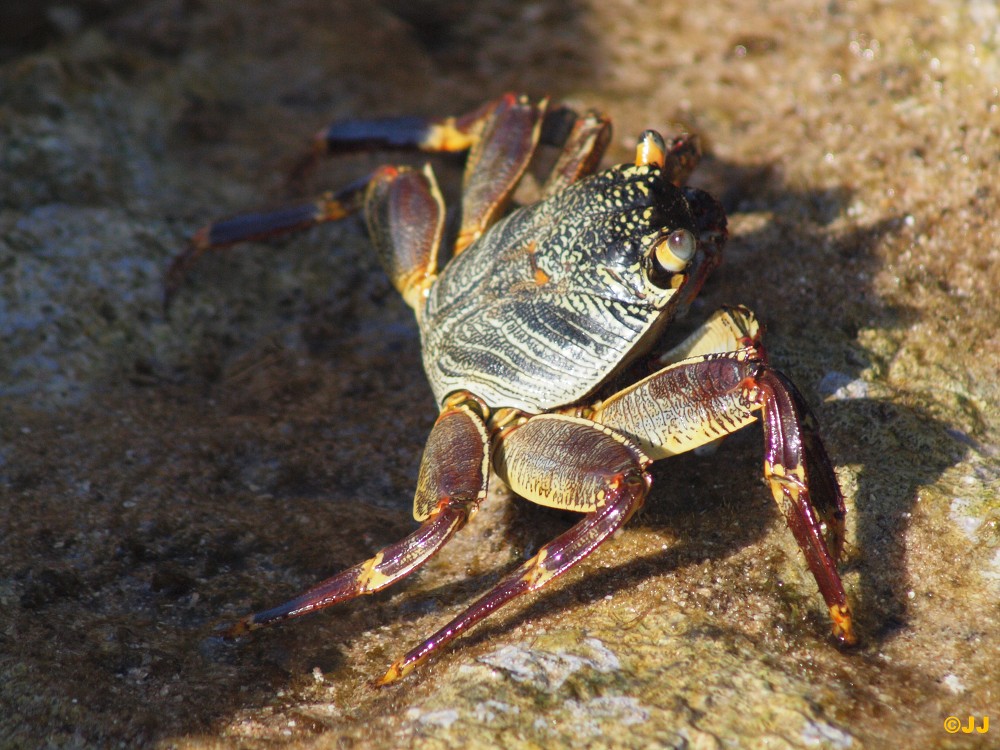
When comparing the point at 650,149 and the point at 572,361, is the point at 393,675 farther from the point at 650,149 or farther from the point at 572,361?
the point at 650,149

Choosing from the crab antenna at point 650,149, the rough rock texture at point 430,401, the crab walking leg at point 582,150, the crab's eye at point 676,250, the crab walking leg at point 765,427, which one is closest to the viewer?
the rough rock texture at point 430,401

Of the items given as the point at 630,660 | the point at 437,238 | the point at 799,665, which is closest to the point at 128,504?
the point at 437,238

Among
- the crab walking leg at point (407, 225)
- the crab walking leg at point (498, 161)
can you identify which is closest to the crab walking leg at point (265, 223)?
the crab walking leg at point (407, 225)

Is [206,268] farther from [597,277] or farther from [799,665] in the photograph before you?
[799,665]

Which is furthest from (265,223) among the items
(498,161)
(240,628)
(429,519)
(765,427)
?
(765,427)

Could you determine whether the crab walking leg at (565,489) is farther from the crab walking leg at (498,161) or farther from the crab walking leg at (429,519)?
the crab walking leg at (498,161)

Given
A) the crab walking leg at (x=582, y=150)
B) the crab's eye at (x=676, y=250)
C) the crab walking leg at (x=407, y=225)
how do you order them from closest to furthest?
1. the crab's eye at (x=676, y=250)
2. the crab walking leg at (x=582, y=150)
3. the crab walking leg at (x=407, y=225)
